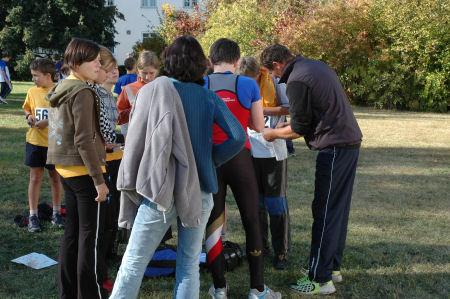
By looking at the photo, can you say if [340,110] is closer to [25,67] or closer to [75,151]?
[75,151]

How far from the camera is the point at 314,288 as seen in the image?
13.8 ft

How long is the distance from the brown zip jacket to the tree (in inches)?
1402

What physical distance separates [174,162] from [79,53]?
110cm

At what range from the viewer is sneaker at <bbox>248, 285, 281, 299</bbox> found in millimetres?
3982

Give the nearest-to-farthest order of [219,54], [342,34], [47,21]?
[219,54] < [342,34] < [47,21]

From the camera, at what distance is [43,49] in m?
39.6

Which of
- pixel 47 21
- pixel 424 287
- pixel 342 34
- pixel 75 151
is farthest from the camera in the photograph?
pixel 47 21

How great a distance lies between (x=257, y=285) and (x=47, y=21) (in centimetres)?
3714

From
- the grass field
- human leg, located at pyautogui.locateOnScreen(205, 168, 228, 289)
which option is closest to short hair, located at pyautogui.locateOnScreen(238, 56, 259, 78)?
human leg, located at pyautogui.locateOnScreen(205, 168, 228, 289)

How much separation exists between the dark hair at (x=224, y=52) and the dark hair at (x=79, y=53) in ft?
2.93

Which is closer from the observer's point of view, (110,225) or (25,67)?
(110,225)

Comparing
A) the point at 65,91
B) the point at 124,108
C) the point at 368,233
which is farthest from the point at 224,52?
the point at 368,233

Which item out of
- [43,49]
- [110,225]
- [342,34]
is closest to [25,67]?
[43,49]

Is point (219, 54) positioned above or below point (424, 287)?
above
